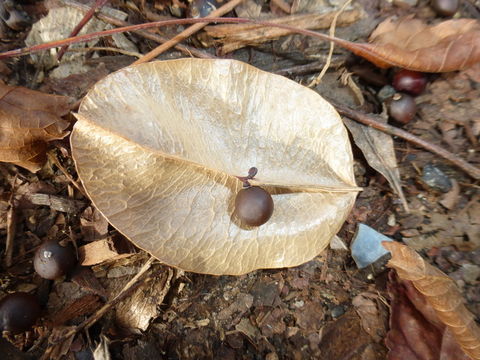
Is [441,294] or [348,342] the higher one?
[441,294]

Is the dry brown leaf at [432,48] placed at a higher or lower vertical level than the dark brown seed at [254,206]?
higher

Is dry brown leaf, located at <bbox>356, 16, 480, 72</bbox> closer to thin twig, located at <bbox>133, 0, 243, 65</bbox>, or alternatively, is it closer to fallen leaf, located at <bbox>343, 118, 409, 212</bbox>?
fallen leaf, located at <bbox>343, 118, 409, 212</bbox>

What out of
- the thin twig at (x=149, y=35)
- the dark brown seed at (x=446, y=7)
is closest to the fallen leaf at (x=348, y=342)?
the thin twig at (x=149, y=35)

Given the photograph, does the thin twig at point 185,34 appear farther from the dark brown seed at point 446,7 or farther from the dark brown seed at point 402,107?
the dark brown seed at point 446,7

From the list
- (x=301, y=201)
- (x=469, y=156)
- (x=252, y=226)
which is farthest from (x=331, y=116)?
(x=469, y=156)

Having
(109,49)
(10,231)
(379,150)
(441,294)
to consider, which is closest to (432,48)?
(379,150)

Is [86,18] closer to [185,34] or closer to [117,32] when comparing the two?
[117,32]
